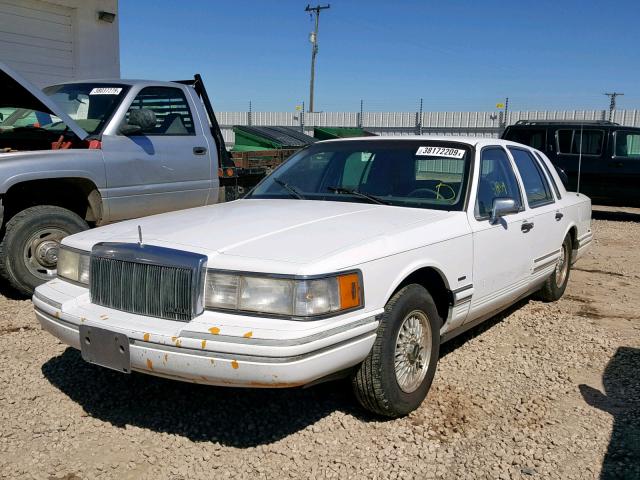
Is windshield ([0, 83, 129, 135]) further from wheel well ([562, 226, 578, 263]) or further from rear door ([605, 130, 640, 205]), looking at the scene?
rear door ([605, 130, 640, 205])

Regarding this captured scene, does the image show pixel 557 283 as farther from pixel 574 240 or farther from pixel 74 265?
pixel 74 265

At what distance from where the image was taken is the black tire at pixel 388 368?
3.15 meters

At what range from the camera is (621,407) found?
12.3ft

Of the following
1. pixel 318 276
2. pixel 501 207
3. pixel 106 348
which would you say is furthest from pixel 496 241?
pixel 106 348

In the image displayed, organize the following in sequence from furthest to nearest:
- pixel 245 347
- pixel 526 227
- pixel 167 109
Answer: pixel 167 109 < pixel 526 227 < pixel 245 347

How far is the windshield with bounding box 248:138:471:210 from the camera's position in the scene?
4.16 m

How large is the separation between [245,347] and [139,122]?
3616 mm

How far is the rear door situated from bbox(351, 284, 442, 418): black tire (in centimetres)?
1037

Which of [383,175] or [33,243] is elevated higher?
[383,175]

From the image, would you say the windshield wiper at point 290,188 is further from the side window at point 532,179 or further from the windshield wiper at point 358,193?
the side window at point 532,179

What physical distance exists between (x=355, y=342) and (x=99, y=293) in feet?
4.37

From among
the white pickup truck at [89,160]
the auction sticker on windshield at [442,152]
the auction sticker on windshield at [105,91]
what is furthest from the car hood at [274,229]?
the auction sticker on windshield at [105,91]

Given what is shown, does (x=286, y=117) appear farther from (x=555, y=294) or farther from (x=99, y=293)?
(x=99, y=293)

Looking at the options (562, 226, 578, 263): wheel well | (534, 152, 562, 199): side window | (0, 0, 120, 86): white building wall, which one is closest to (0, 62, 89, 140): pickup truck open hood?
(534, 152, 562, 199): side window
